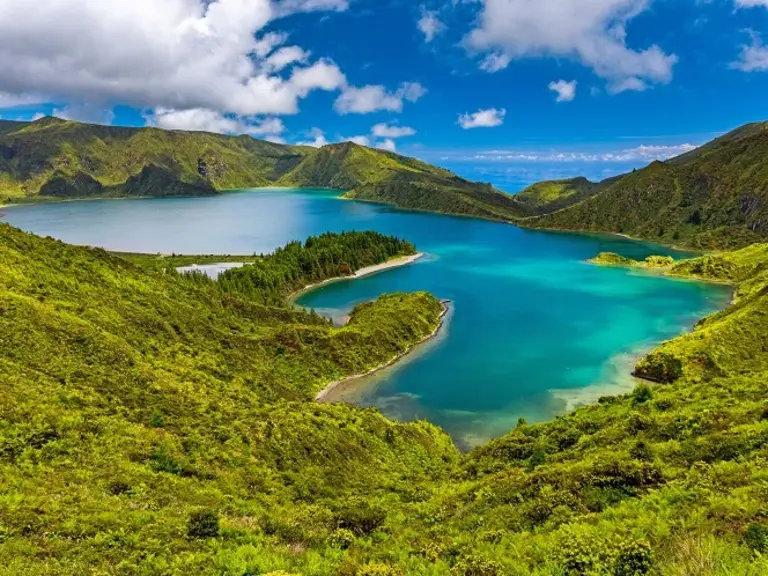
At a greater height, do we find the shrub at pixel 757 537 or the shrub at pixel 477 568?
the shrub at pixel 757 537

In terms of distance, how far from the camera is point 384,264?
17738 centimetres

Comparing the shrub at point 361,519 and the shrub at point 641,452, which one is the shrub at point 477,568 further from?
the shrub at point 641,452

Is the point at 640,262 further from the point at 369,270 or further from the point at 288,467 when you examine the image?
the point at 288,467

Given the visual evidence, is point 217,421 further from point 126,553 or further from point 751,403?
point 751,403

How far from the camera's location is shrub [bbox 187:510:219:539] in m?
21.5

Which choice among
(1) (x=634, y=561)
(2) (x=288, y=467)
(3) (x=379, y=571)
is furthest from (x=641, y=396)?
(3) (x=379, y=571)

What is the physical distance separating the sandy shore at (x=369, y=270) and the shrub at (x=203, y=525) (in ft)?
354

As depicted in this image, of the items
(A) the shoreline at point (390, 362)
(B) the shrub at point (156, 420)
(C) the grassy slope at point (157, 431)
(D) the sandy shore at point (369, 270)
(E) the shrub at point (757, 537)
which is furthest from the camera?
(D) the sandy shore at point (369, 270)

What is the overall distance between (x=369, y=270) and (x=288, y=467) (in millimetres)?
131656

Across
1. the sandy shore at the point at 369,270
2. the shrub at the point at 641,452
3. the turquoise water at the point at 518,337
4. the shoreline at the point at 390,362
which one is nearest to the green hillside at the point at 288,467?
the shrub at the point at 641,452

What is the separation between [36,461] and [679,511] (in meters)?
30.5

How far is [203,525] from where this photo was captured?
21.8 m

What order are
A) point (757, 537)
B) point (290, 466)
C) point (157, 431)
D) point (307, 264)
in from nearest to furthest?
point (757, 537), point (157, 431), point (290, 466), point (307, 264)

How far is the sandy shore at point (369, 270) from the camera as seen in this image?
448ft
